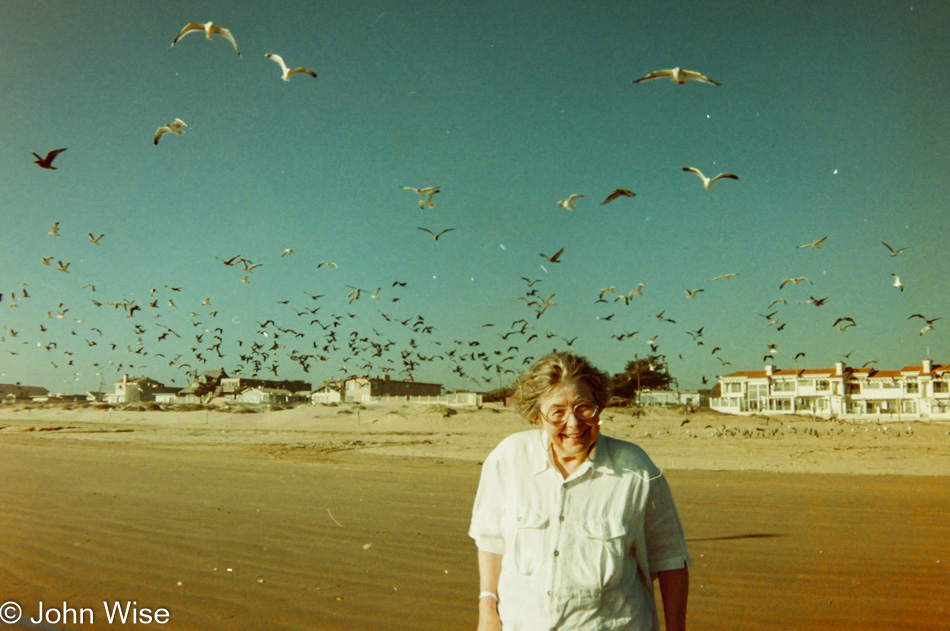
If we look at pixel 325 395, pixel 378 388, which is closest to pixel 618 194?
pixel 378 388

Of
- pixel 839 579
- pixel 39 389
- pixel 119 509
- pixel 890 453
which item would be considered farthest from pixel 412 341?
pixel 39 389

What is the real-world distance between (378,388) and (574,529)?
211 feet

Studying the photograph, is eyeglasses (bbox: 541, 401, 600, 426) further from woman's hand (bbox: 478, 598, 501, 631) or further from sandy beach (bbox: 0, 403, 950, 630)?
sandy beach (bbox: 0, 403, 950, 630)

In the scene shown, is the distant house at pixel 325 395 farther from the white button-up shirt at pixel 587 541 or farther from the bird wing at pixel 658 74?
the white button-up shirt at pixel 587 541

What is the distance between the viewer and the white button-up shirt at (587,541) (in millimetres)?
2410

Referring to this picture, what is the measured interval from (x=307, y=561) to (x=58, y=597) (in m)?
2.17

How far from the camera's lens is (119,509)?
9555mm

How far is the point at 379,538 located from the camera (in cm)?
777

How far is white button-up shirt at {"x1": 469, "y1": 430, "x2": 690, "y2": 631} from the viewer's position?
241 cm

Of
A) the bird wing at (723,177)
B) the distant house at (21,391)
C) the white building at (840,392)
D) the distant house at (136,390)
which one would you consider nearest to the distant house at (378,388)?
the distant house at (136,390)

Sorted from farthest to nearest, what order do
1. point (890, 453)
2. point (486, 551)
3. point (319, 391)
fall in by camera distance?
1. point (319, 391)
2. point (890, 453)
3. point (486, 551)

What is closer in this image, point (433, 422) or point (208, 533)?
point (208, 533)

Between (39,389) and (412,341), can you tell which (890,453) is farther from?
(39,389)

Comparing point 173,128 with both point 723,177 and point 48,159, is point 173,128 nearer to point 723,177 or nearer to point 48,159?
point 48,159
